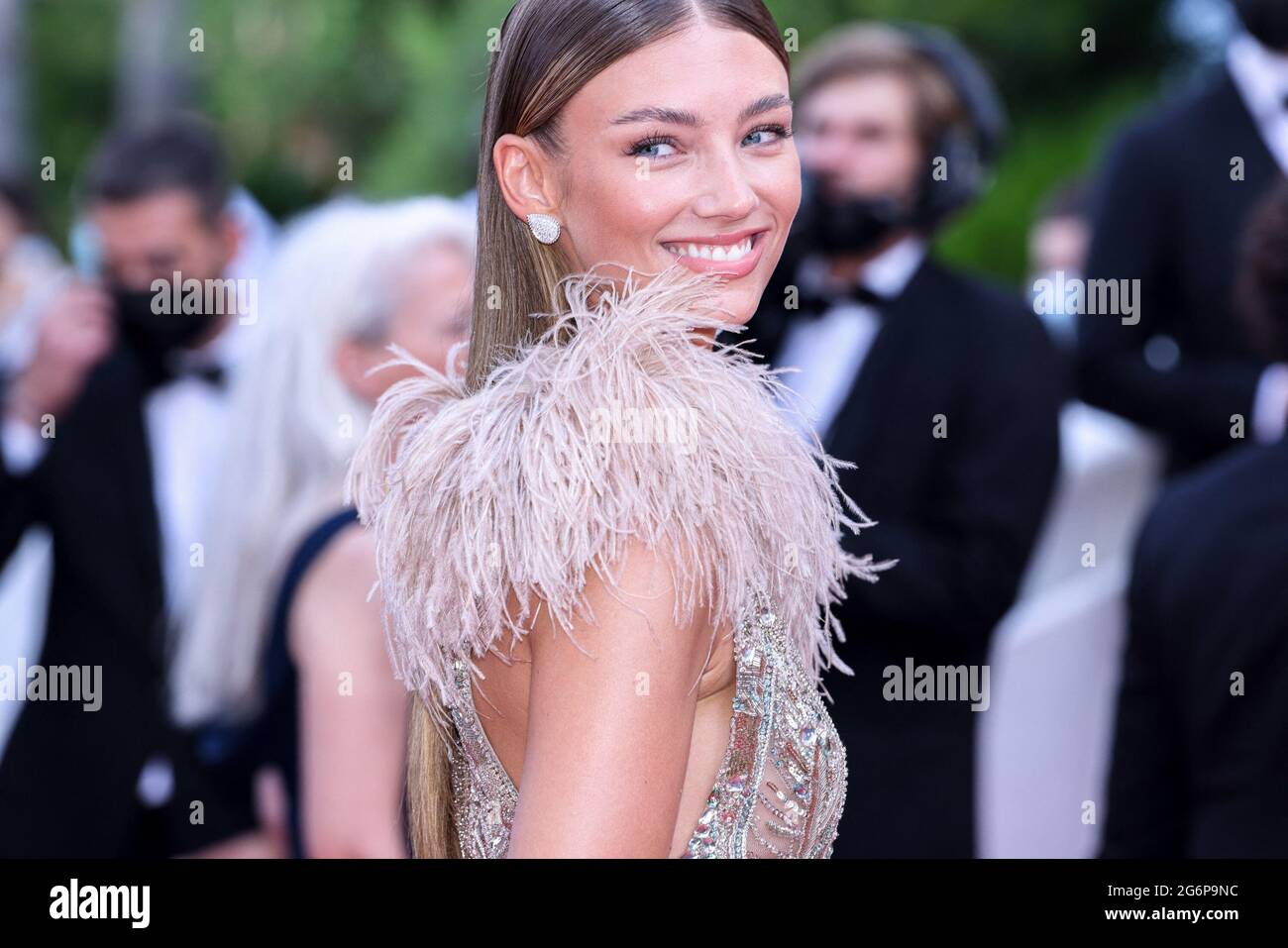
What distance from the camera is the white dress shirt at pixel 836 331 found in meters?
3.41

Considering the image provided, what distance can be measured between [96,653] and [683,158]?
2.60 m

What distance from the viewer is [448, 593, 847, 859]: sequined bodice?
64.0 inches

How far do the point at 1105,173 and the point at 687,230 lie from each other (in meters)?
2.56

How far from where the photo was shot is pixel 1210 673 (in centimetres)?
245

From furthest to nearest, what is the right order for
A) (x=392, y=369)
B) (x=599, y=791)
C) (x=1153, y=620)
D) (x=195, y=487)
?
1. (x=195, y=487)
2. (x=392, y=369)
3. (x=1153, y=620)
4. (x=599, y=791)

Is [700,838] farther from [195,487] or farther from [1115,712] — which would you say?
[195,487]

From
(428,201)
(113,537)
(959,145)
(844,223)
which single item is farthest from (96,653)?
(959,145)

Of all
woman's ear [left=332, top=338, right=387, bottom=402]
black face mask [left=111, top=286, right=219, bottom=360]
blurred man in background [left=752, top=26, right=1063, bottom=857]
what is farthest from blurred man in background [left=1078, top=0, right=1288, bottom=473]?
black face mask [left=111, top=286, right=219, bottom=360]

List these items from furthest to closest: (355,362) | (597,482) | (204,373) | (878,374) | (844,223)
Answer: (204,373) < (844,223) < (355,362) < (878,374) < (597,482)

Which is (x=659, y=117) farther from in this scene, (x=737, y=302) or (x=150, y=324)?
(x=150, y=324)

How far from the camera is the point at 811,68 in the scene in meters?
3.88

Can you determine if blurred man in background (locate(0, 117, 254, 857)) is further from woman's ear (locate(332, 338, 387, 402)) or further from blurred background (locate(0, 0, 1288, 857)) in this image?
woman's ear (locate(332, 338, 387, 402))

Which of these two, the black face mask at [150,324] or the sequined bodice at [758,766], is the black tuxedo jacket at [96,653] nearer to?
the black face mask at [150,324]

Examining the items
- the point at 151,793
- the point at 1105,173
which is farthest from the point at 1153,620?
the point at 151,793
